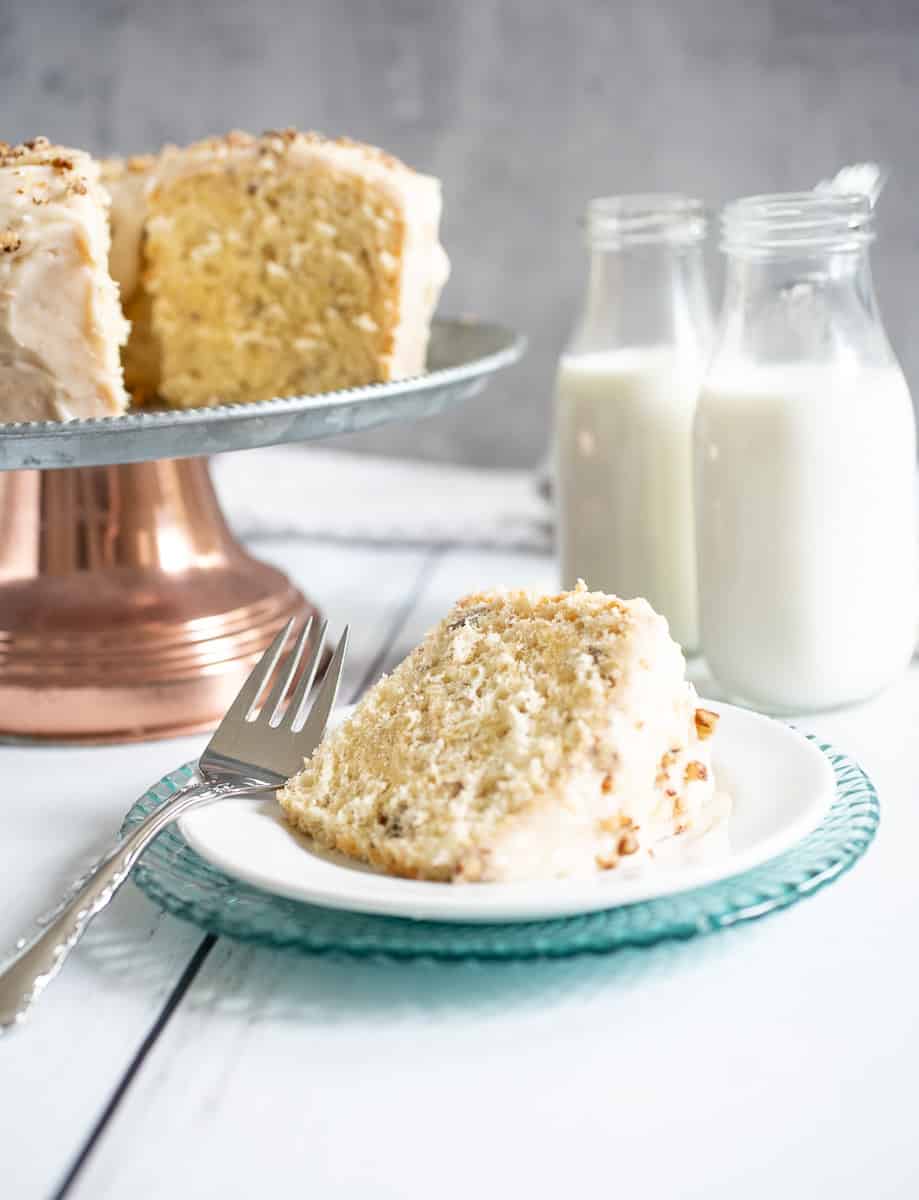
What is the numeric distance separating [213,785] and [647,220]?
2.47 ft

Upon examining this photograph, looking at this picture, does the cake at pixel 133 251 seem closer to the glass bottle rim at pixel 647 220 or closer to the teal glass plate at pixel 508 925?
the glass bottle rim at pixel 647 220

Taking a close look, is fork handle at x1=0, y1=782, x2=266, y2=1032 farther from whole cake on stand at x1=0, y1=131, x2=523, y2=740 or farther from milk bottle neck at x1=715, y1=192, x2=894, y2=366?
milk bottle neck at x1=715, y1=192, x2=894, y2=366

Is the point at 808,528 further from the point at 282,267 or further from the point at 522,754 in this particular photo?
the point at 282,267

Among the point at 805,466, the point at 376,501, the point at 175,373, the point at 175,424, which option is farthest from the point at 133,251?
the point at 805,466

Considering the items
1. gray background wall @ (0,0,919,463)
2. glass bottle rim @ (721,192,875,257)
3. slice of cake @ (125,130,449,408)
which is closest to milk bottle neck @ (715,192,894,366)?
glass bottle rim @ (721,192,875,257)

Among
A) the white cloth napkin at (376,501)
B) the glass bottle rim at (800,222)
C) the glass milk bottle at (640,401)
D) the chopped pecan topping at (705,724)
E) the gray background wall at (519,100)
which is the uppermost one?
the gray background wall at (519,100)

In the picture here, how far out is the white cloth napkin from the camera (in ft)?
6.72

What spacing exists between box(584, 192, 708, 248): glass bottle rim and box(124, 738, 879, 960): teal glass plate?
709 mm

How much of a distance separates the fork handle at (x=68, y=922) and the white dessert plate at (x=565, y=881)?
0.08ft

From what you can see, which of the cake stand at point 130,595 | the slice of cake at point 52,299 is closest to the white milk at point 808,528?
the cake stand at point 130,595

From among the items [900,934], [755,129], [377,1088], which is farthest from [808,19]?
[377,1088]

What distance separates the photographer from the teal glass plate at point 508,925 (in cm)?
77

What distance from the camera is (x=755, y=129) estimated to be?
2340mm

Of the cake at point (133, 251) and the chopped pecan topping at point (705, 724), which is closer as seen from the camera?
the chopped pecan topping at point (705, 724)
